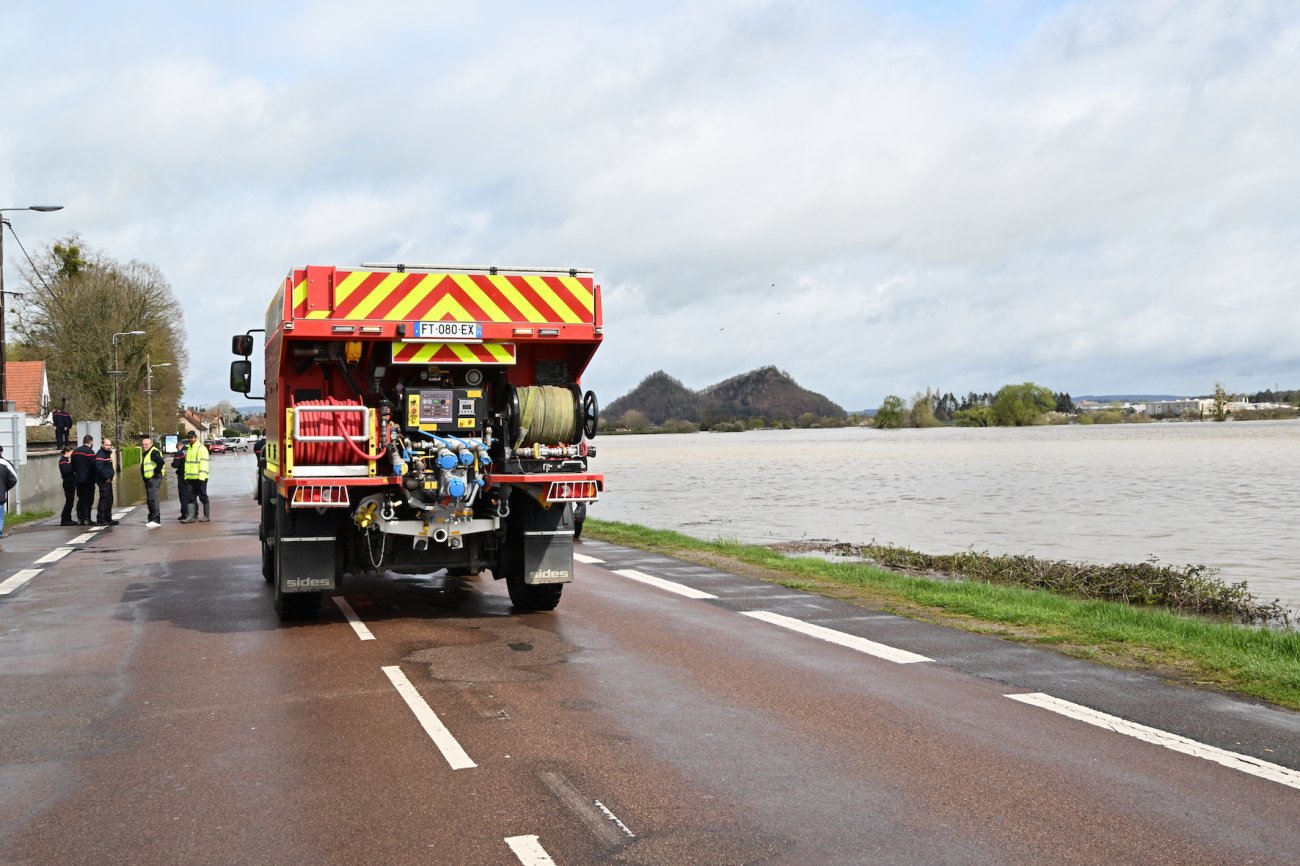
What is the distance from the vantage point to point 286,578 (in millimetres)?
10102

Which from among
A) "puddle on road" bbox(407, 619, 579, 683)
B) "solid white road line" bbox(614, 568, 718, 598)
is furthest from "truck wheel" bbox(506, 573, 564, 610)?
"solid white road line" bbox(614, 568, 718, 598)

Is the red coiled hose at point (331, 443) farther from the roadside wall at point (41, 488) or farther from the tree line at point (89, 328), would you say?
the tree line at point (89, 328)

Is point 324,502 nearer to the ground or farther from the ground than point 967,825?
farther from the ground

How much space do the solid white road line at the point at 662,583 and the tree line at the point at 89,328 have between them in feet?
189

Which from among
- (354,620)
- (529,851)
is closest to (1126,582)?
(354,620)

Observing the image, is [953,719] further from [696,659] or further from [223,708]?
[223,708]

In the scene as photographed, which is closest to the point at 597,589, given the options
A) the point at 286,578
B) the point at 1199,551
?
the point at 286,578

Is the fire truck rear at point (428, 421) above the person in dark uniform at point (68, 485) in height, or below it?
above

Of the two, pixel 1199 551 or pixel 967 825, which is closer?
pixel 967 825

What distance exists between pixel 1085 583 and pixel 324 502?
32.7 feet

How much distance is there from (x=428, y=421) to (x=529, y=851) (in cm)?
589

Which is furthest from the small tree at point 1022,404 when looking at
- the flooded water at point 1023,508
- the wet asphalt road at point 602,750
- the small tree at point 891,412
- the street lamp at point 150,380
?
the wet asphalt road at point 602,750

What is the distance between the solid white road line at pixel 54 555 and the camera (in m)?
16.9

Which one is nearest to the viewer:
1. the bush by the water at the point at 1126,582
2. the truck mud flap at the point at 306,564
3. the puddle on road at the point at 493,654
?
the puddle on road at the point at 493,654
